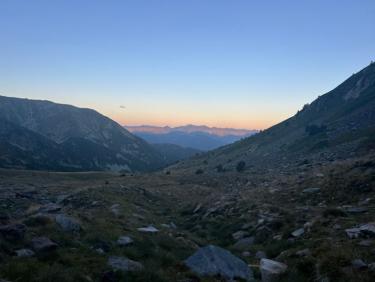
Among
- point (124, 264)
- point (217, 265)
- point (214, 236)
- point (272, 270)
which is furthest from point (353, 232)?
point (124, 264)

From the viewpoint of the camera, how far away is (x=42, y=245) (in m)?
14.0

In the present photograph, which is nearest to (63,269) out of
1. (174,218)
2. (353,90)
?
(174,218)

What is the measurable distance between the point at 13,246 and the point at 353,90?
115788 millimetres

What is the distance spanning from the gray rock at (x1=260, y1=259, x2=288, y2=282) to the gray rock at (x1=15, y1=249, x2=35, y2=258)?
7.87 metres

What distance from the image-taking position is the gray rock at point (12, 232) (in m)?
14.2

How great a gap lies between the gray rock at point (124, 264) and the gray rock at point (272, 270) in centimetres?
422

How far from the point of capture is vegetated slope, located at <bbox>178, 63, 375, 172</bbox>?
60.5 metres

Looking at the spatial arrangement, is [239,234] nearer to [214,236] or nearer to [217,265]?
[214,236]

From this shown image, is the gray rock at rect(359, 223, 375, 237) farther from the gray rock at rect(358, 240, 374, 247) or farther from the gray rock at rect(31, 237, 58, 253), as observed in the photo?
the gray rock at rect(31, 237, 58, 253)

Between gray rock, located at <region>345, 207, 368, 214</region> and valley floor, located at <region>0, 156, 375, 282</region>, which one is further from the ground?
gray rock, located at <region>345, 207, 368, 214</region>

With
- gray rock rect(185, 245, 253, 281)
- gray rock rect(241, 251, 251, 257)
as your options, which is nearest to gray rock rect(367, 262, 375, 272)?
gray rock rect(185, 245, 253, 281)

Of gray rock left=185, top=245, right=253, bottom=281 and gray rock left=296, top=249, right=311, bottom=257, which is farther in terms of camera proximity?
gray rock left=296, top=249, right=311, bottom=257

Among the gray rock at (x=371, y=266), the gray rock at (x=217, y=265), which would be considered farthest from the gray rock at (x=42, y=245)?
the gray rock at (x=371, y=266)

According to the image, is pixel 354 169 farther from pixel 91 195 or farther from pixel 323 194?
pixel 91 195
